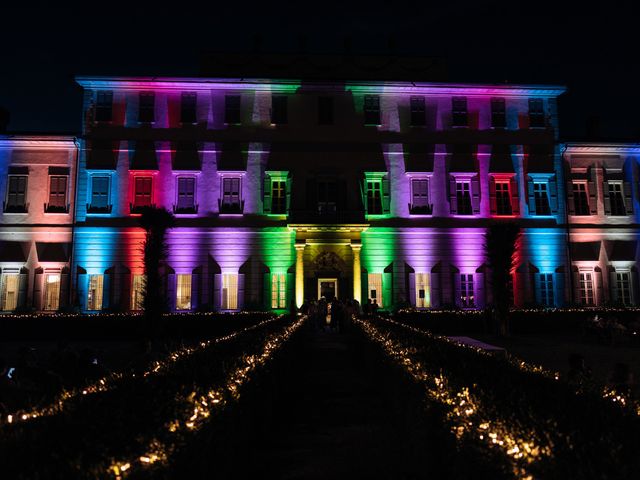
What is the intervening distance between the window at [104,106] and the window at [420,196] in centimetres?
1848

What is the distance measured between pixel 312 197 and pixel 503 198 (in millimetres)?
11717

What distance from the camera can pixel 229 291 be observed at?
2958 cm

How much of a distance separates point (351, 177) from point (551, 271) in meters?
13.3

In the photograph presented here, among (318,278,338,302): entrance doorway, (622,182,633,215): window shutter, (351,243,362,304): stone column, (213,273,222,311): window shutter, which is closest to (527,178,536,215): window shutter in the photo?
(622,182,633,215): window shutter

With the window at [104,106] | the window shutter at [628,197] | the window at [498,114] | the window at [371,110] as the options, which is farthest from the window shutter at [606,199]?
the window at [104,106]

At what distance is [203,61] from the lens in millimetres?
34500

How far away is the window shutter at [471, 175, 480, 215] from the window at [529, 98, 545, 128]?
5209mm

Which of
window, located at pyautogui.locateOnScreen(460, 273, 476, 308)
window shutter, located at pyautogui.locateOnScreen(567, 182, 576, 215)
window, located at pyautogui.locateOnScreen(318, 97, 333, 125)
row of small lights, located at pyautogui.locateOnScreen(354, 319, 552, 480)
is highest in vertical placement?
window, located at pyautogui.locateOnScreen(318, 97, 333, 125)

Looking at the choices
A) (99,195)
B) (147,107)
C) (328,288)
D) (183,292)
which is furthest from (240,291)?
(147,107)

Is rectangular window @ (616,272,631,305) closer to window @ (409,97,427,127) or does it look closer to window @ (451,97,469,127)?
window @ (451,97,469,127)

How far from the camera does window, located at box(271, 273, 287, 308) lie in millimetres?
29609

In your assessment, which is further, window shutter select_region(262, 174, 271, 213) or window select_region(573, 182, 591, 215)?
window select_region(573, 182, 591, 215)

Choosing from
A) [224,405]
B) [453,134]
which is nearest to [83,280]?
[453,134]

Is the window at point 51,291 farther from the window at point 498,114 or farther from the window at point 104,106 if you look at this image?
Result: the window at point 498,114
